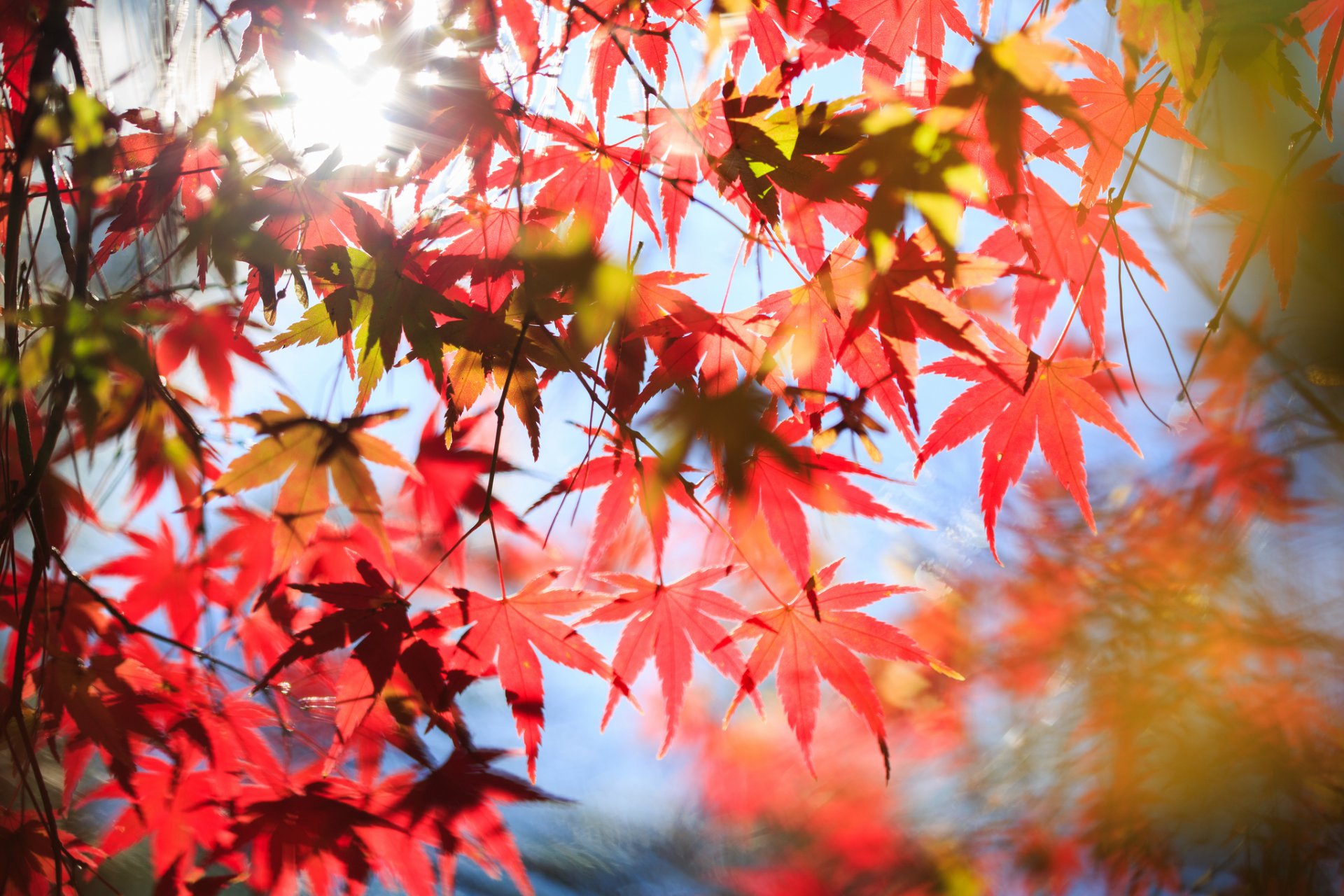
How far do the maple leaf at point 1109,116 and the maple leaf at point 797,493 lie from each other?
331 mm

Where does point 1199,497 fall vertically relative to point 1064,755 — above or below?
above

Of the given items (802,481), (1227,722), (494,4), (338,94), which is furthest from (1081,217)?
(1227,722)

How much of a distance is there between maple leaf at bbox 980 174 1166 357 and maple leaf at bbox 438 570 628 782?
0.51 metres

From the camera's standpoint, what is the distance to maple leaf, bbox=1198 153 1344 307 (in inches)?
29.0

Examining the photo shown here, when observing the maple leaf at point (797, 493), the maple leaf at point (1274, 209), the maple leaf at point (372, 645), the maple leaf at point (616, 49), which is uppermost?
the maple leaf at point (616, 49)

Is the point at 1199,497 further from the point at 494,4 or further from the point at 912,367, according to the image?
the point at 494,4

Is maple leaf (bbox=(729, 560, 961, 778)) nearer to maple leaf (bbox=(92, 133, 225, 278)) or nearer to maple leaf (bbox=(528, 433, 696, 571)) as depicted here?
maple leaf (bbox=(528, 433, 696, 571))

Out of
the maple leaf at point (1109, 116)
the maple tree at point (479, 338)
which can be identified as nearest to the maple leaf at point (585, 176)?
the maple tree at point (479, 338)

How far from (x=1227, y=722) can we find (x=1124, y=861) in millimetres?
607

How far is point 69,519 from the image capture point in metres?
1.01

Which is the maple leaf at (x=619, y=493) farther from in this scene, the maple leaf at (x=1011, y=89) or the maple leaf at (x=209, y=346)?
the maple leaf at (x=209, y=346)

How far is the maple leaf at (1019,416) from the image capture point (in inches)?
25.2

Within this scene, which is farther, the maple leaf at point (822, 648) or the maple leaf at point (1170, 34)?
the maple leaf at point (822, 648)

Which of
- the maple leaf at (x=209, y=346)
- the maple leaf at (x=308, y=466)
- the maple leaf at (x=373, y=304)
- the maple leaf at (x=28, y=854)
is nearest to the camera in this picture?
the maple leaf at (x=373, y=304)
